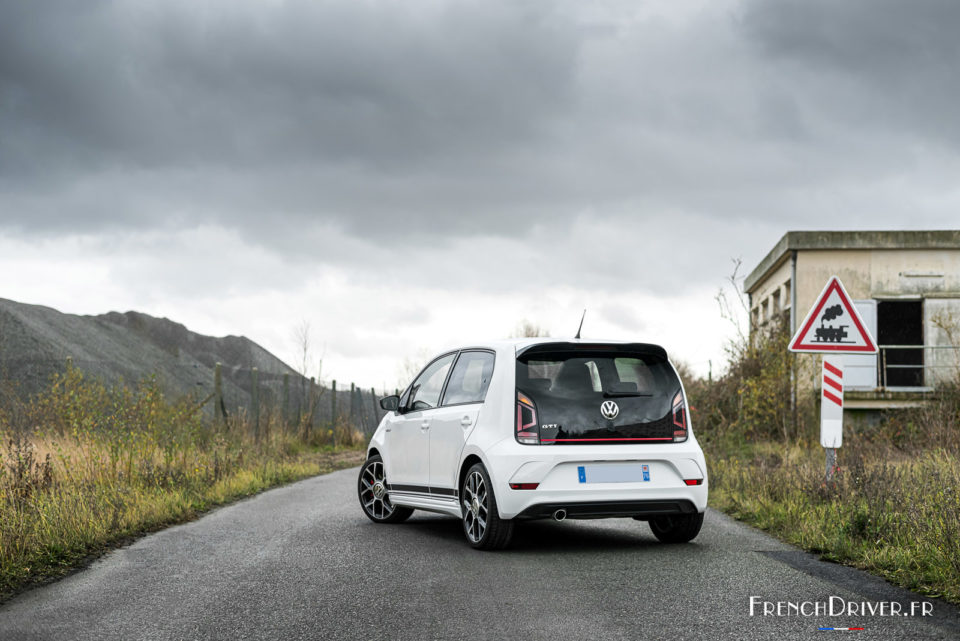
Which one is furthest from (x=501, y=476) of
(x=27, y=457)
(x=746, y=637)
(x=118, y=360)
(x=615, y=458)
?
(x=118, y=360)

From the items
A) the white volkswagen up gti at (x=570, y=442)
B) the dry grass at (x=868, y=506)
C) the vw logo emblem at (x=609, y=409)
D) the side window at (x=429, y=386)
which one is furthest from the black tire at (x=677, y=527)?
the side window at (x=429, y=386)

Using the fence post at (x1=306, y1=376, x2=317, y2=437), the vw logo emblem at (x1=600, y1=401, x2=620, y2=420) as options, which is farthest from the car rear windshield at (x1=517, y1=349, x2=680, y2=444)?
the fence post at (x1=306, y1=376, x2=317, y2=437)

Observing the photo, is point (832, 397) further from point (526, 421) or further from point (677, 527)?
point (526, 421)

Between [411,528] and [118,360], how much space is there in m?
44.5

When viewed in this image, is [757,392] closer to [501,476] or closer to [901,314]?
[901,314]

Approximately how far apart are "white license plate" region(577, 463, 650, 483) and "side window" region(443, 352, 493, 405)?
3.60 ft

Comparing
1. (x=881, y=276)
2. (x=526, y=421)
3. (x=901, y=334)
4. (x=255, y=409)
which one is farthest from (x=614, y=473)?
(x=901, y=334)

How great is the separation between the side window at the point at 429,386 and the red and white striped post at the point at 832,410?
416cm

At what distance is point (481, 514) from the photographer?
819 centimetres

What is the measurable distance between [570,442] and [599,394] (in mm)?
496

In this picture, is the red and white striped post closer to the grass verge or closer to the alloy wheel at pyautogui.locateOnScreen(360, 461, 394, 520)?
the grass verge

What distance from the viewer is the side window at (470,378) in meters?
8.55

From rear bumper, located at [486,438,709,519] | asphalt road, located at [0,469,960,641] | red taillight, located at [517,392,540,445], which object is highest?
red taillight, located at [517,392,540,445]

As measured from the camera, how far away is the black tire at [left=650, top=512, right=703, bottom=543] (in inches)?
332
